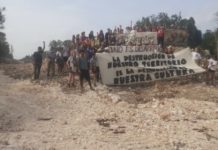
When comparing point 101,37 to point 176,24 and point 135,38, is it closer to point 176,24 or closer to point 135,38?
point 135,38

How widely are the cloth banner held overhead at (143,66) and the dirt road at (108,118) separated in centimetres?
99

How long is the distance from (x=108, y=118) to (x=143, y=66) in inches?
325

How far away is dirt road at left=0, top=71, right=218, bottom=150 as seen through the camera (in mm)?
12844

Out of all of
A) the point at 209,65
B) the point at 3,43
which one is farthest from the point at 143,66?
the point at 3,43

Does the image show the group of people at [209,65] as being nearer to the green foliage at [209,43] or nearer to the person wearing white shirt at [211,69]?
the person wearing white shirt at [211,69]

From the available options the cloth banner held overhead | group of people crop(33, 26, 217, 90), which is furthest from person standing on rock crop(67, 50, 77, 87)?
the cloth banner held overhead

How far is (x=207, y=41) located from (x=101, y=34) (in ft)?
53.5

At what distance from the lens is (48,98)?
63.7ft

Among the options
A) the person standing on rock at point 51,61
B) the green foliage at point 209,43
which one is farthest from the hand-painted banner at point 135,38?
the green foliage at point 209,43

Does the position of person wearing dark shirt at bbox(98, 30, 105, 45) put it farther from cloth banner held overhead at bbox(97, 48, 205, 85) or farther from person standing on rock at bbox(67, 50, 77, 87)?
person standing on rock at bbox(67, 50, 77, 87)

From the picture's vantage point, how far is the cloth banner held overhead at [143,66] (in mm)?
22797

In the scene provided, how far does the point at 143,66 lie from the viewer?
934 inches

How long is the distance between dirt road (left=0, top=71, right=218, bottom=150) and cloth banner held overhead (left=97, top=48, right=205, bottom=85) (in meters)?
0.99

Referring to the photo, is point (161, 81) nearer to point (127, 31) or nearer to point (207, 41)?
point (127, 31)
